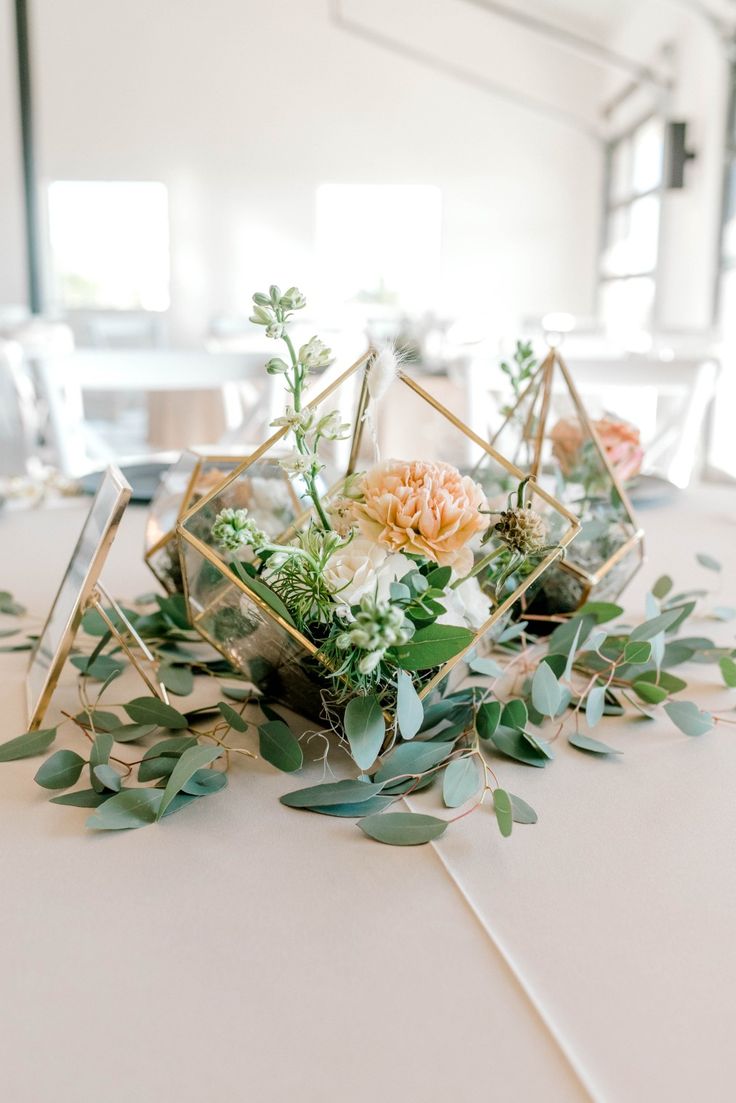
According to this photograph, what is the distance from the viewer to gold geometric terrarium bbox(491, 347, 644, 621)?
2.58 ft

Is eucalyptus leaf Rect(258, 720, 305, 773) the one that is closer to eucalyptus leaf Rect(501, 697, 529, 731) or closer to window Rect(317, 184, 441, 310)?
eucalyptus leaf Rect(501, 697, 529, 731)

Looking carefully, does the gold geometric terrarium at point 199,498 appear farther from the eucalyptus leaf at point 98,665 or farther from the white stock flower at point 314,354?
the white stock flower at point 314,354

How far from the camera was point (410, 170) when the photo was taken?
9.32 m

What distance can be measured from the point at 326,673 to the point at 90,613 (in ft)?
1.01

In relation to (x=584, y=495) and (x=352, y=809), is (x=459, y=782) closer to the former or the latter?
(x=352, y=809)

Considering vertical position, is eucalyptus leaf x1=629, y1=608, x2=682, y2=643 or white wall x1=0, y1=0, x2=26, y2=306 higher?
white wall x1=0, y1=0, x2=26, y2=306

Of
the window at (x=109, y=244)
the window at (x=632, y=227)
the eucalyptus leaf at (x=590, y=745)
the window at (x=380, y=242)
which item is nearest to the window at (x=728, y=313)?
the window at (x=632, y=227)

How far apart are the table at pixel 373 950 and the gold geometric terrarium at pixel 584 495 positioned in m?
0.22

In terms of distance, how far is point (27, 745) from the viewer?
0.60m

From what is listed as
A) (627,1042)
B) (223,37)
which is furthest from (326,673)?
(223,37)

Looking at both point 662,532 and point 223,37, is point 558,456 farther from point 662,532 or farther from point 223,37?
point 223,37

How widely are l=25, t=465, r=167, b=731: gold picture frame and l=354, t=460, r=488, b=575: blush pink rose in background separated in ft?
0.44

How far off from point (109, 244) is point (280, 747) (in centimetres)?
961

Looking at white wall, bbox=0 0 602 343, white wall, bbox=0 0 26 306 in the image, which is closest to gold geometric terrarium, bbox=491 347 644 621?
white wall, bbox=0 0 602 343
